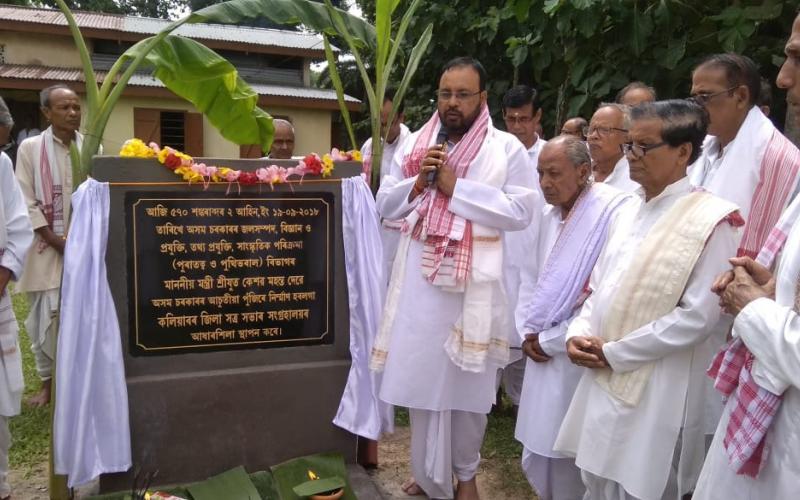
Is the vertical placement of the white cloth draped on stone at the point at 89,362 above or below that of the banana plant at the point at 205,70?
below

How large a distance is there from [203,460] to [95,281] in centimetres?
110

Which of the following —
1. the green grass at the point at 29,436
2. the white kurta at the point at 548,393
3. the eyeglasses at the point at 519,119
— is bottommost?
the green grass at the point at 29,436

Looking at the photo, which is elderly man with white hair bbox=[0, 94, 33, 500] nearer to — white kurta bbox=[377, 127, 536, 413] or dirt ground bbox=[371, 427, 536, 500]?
white kurta bbox=[377, 127, 536, 413]

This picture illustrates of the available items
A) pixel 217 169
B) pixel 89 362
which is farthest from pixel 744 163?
pixel 89 362

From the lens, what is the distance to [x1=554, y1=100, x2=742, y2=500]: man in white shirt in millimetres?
2451

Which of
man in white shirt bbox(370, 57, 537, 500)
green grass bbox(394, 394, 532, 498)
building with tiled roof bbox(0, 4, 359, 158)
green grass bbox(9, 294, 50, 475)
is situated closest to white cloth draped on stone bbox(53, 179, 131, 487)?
green grass bbox(9, 294, 50, 475)

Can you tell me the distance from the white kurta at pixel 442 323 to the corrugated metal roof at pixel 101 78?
1192 cm

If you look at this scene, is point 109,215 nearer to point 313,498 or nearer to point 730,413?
point 313,498

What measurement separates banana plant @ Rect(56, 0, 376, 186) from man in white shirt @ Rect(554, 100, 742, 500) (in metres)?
2.37

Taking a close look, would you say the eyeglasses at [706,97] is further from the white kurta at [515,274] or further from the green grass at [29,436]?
the green grass at [29,436]

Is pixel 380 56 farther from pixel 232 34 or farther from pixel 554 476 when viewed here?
pixel 232 34

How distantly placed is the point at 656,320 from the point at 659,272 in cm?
17

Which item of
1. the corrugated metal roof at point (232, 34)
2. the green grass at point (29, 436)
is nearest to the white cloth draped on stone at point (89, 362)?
the green grass at point (29, 436)

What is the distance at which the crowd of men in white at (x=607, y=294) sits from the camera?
6.91 feet
